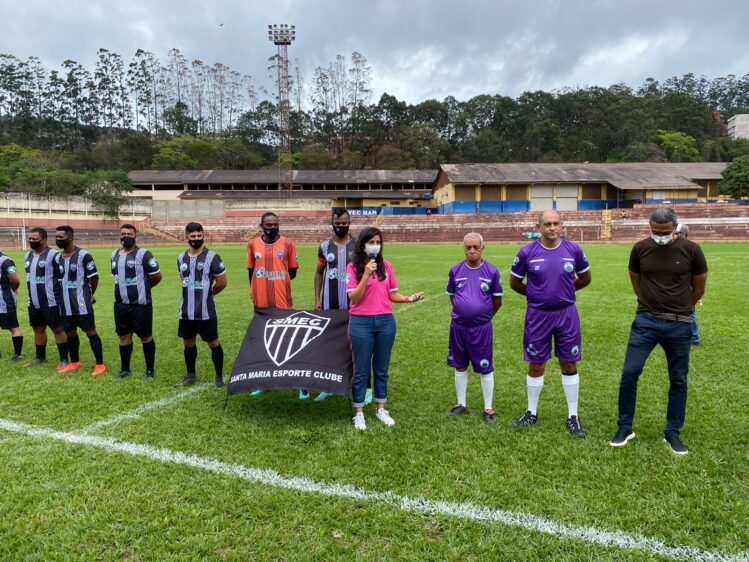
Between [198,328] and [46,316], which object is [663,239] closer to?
[198,328]

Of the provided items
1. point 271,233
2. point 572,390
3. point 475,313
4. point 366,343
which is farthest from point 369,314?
point 572,390

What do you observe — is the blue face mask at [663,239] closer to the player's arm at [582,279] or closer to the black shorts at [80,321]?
the player's arm at [582,279]

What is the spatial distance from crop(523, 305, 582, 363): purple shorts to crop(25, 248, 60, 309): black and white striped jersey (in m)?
6.31

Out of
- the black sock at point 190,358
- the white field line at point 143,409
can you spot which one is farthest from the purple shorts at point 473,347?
the black sock at point 190,358

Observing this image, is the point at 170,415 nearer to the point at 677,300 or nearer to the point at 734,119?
the point at 677,300

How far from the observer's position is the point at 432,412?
5.01 meters

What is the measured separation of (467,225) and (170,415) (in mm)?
43690

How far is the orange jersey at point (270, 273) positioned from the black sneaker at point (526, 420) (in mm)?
2980

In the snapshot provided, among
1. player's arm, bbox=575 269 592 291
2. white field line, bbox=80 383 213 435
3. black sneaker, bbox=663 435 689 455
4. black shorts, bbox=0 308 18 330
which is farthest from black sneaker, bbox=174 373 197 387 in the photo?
black sneaker, bbox=663 435 689 455

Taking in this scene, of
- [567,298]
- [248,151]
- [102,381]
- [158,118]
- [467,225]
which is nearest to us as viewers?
[567,298]

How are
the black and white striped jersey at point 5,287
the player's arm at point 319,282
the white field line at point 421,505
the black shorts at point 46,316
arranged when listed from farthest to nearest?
the black and white striped jersey at point 5,287, the black shorts at point 46,316, the player's arm at point 319,282, the white field line at point 421,505

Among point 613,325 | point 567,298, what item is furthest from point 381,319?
point 613,325

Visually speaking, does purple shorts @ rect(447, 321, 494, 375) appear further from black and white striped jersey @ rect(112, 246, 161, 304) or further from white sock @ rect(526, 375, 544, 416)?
black and white striped jersey @ rect(112, 246, 161, 304)

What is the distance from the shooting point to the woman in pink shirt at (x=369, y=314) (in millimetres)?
4504
